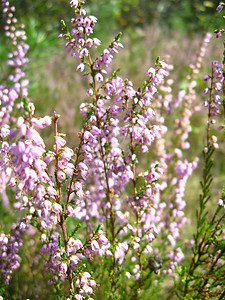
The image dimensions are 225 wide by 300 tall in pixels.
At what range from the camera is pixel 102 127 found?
5.97 ft

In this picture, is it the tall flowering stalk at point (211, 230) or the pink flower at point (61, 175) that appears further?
the tall flowering stalk at point (211, 230)

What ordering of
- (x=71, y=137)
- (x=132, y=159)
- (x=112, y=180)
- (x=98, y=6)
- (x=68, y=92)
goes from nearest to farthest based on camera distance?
(x=132, y=159) → (x=112, y=180) → (x=71, y=137) → (x=68, y=92) → (x=98, y=6)

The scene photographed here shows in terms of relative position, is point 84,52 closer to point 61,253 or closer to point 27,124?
point 27,124

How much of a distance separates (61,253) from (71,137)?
12.1ft

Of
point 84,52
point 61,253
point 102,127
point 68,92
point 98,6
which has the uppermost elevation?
point 98,6

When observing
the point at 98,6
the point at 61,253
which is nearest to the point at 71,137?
the point at 61,253

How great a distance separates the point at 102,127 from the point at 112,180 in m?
0.54

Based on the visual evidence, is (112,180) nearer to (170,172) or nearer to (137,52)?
(170,172)

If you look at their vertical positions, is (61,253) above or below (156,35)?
below

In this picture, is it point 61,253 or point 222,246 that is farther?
point 222,246

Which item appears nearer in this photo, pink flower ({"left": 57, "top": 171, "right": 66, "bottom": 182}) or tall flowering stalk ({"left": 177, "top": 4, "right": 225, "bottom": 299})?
pink flower ({"left": 57, "top": 171, "right": 66, "bottom": 182})

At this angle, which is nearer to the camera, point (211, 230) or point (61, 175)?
point (61, 175)

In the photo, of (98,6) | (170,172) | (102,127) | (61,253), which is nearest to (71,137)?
(170,172)

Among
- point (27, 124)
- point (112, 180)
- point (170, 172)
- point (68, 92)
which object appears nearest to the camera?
point (27, 124)
